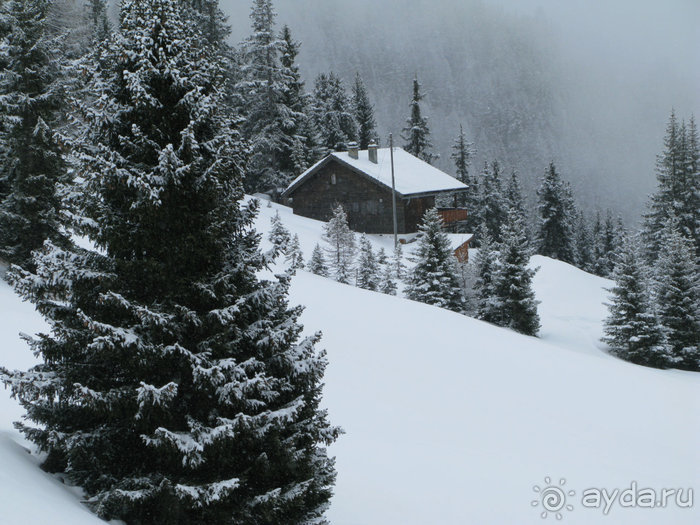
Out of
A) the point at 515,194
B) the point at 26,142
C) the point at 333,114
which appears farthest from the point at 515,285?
the point at 515,194

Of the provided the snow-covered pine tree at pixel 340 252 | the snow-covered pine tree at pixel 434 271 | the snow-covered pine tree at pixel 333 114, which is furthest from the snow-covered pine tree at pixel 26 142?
the snow-covered pine tree at pixel 333 114

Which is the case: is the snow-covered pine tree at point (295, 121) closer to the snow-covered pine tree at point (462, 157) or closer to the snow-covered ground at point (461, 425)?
the snow-covered pine tree at point (462, 157)

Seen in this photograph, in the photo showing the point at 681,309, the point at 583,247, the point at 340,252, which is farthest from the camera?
the point at 583,247

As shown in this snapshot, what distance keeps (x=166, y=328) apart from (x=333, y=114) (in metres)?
59.0

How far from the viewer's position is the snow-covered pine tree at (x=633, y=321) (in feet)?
79.4

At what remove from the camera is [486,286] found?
2734 centimetres

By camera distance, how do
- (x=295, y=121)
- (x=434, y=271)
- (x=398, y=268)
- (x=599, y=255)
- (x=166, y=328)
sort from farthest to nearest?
1. (x=599, y=255)
2. (x=295, y=121)
3. (x=398, y=268)
4. (x=434, y=271)
5. (x=166, y=328)

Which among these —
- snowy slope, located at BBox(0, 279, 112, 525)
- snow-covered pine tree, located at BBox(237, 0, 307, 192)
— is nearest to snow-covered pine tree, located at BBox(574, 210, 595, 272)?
snow-covered pine tree, located at BBox(237, 0, 307, 192)

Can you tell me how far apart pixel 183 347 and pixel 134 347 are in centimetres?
44

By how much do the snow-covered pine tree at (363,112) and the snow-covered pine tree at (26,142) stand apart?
52.5 metres

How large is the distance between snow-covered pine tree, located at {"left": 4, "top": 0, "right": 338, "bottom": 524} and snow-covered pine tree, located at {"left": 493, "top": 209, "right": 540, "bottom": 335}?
2001cm

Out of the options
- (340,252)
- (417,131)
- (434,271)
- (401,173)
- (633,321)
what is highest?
(417,131)

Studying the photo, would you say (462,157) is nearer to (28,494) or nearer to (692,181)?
(692,181)

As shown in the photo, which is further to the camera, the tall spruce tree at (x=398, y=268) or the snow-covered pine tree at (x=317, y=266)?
the tall spruce tree at (x=398, y=268)
